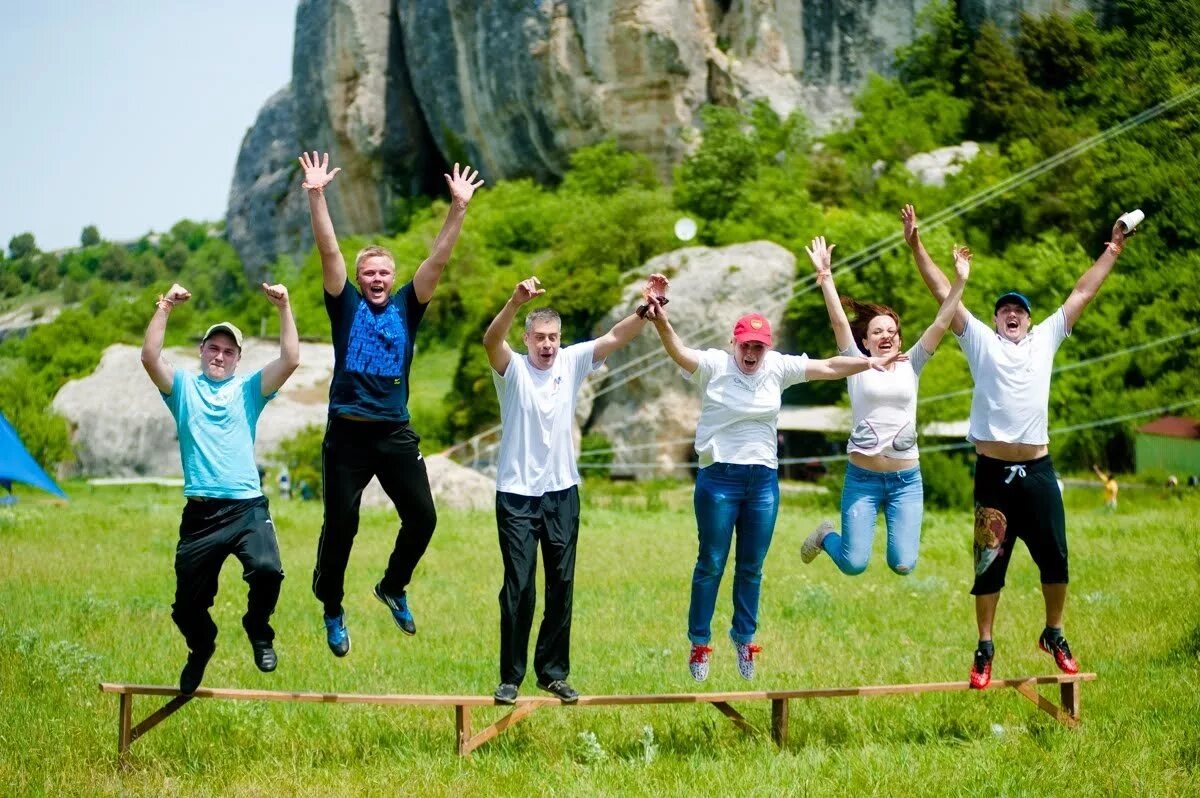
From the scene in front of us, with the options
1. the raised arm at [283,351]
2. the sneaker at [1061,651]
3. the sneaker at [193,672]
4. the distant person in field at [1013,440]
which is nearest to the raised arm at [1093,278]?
the distant person in field at [1013,440]

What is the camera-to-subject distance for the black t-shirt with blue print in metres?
8.28

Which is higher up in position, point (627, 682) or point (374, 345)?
point (374, 345)

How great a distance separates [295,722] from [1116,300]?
127ft

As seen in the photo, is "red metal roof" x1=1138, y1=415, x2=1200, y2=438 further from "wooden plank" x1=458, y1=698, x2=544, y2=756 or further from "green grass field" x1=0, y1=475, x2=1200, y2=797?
"wooden plank" x1=458, y1=698, x2=544, y2=756

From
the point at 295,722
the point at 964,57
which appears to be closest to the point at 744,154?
the point at 964,57

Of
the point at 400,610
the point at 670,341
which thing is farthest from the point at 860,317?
the point at 400,610

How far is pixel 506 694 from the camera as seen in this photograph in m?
8.43

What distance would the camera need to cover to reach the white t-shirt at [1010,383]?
8.98 metres

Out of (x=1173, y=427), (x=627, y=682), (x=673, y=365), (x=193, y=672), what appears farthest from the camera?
(x=673, y=365)

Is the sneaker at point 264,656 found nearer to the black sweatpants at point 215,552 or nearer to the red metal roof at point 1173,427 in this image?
the black sweatpants at point 215,552

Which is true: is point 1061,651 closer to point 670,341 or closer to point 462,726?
point 670,341

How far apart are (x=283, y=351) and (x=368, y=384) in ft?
1.91

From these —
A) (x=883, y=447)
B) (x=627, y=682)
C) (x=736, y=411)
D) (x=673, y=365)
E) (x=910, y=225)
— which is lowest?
(x=627, y=682)

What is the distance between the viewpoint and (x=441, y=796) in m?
7.88
